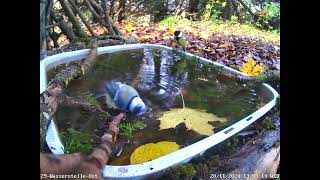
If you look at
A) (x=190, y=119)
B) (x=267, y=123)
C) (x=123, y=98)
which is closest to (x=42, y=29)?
(x=123, y=98)

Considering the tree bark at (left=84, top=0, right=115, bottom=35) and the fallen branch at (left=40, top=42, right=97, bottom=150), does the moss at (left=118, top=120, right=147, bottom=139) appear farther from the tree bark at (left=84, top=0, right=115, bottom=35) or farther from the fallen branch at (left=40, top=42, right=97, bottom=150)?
the tree bark at (left=84, top=0, right=115, bottom=35)

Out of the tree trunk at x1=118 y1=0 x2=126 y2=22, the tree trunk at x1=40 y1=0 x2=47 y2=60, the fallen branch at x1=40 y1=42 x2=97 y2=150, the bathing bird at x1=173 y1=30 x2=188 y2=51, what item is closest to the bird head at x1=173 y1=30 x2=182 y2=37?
the bathing bird at x1=173 y1=30 x2=188 y2=51

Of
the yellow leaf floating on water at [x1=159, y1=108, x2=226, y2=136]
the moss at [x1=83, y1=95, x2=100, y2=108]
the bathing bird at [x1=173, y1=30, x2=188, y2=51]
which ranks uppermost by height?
the bathing bird at [x1=173, y1=30, x2=188, y2=51]

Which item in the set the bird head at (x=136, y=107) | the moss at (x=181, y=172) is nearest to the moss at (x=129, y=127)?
the bird head at (x=136, y=107)

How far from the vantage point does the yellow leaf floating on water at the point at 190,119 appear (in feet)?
4.94

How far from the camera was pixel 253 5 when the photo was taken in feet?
5.29

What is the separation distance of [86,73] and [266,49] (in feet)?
2.01

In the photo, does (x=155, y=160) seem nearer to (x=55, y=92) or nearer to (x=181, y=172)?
(x=181, y=172)

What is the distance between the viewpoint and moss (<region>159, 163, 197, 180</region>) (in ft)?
4.54

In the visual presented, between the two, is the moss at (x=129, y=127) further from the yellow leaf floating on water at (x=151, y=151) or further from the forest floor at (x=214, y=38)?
the forest floor at (x=214, y=38)

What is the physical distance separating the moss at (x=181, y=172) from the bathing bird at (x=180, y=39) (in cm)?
45

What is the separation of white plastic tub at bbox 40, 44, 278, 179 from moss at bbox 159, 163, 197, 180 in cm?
2
